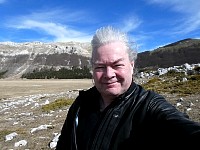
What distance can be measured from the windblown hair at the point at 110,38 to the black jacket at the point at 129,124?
363 millimetres

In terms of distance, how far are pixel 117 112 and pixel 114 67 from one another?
453 mm

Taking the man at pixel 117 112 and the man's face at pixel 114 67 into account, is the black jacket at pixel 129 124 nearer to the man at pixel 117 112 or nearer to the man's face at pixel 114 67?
the man at pixel 117 112

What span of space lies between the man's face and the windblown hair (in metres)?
0.05

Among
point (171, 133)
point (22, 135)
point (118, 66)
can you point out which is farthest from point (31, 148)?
point (171, 133)

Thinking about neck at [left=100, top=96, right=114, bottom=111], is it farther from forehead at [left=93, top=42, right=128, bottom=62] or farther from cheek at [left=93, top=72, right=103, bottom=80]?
forehead at [left=93, top=42, right=128, bottom=62]

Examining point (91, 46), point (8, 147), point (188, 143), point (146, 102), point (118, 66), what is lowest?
point (8, 147)

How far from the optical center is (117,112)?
2.88 metres

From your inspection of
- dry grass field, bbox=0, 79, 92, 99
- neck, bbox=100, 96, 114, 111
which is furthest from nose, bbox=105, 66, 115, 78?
dry grass field, bbox=0, 79, 92, 99

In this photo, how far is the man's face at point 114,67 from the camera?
3.06m

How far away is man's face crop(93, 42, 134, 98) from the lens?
10.0ft

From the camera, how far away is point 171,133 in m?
2.28

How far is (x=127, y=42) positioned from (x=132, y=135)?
942 mm

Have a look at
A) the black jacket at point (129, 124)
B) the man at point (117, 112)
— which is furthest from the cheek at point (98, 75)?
the black jacket at point (129, 124)

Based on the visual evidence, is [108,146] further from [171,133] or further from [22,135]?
[22,135]
